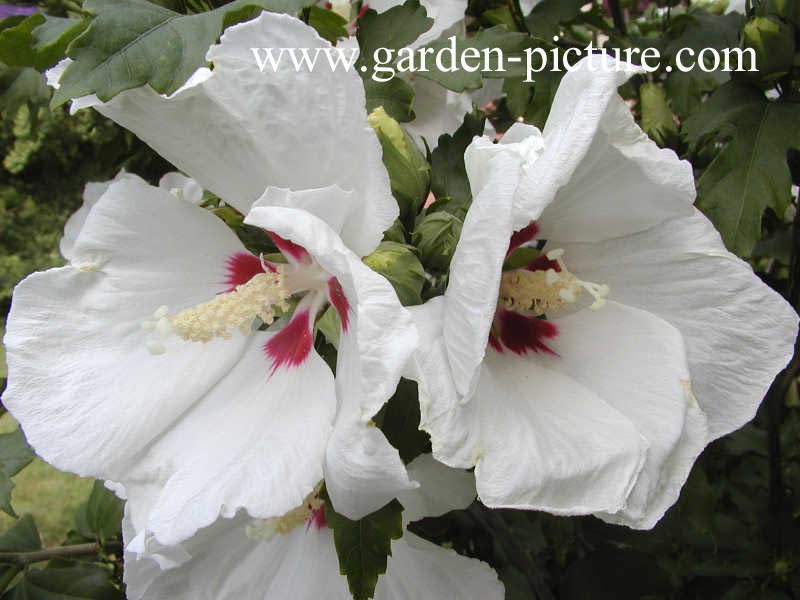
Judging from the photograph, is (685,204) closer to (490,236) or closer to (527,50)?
(490,236)

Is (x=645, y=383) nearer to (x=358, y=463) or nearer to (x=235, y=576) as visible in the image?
(x=358, y=463)

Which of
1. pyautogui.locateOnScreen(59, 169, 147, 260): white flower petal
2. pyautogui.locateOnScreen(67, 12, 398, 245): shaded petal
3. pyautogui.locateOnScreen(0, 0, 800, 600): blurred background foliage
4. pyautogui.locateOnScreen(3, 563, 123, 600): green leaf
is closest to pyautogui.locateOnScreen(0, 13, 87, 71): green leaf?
pyautogui.locateOnScreen(0, 0, 800, 600): blurred background foliage

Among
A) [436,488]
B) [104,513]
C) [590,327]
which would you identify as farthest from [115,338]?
[104,513]

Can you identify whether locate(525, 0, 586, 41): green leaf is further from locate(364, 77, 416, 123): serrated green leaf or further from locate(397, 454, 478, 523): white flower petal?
locate(397, 454, 478, 523): white flower petal

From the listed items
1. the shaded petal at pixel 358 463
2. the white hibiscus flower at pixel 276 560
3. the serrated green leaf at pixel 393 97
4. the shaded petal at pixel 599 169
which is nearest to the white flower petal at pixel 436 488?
the white hibiscus flower at pixel 276 560

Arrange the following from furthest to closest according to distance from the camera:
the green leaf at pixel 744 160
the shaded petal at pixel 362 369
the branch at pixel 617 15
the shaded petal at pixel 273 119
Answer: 1. the branch at pixel 617 15
2. the green leaf at pixel 744 160
3. the shaded petal at pixel 273 119
4. the shaded petal at pixel 362 369

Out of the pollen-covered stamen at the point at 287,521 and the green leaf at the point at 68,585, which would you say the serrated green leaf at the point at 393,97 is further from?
the green leaf at the point at 68,585

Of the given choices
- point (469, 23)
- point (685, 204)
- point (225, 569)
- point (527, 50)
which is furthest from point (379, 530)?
point (469, 23)
